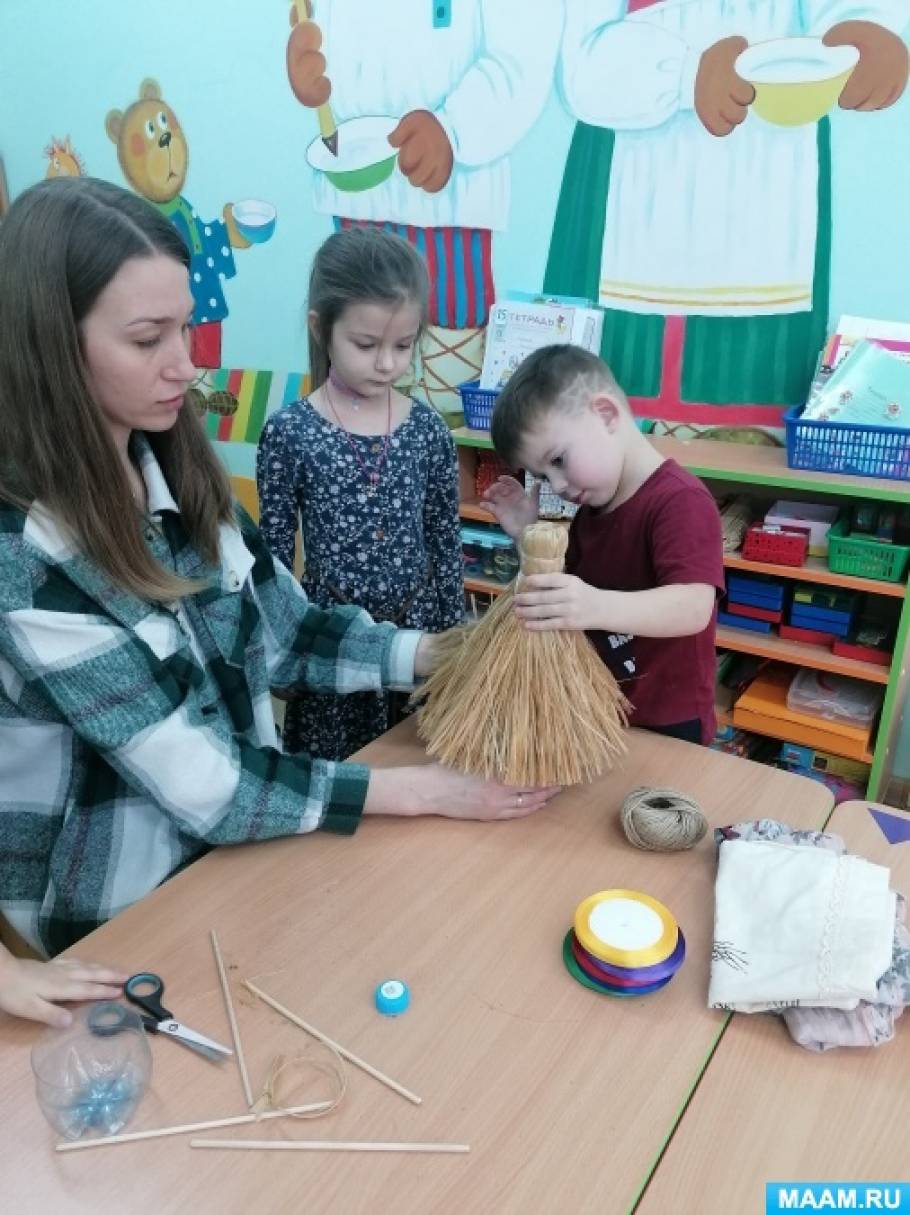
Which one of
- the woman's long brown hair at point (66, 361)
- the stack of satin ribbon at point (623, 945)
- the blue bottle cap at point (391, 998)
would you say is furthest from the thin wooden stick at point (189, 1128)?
the woman's long brown hair at point (66, 361)

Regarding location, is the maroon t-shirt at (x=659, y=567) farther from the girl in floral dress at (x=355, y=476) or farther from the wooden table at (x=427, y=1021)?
the girl in floral dress at (x=355, y=476)

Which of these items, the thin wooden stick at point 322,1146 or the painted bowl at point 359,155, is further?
the painted bowl at point 359,155

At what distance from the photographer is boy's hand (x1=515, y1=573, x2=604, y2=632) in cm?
105

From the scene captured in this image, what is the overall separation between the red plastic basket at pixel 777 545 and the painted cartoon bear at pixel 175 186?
2.23 meters

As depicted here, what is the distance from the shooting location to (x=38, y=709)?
100cm

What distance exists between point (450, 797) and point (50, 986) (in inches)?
19.5

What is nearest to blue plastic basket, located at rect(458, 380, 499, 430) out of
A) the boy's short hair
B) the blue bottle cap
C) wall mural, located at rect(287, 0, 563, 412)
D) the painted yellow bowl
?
wall mural, located at rect(287, 0, 563, 412)

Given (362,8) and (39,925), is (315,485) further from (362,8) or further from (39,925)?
(362,8)

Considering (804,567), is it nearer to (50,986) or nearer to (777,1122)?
(777,1122)

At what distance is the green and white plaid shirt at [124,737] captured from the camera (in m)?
0.94

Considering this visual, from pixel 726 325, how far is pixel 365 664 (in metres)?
1.62

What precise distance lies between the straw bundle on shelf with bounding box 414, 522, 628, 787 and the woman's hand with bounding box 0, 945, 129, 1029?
0.46 m

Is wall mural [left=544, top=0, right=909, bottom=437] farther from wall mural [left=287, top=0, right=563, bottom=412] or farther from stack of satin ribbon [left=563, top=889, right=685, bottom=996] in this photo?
stack of satin ribbon [left=563, top=889, right=685, bottom=996]

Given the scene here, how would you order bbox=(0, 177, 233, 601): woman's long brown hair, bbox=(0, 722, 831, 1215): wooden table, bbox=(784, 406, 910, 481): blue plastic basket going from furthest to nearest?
bbox=(784, 406, 910, 481): blue plastic basket → bbox=(0, 177, 233, 601): woman's long brown hair → bbox=(0, 722, 831, 1215): wooden table
